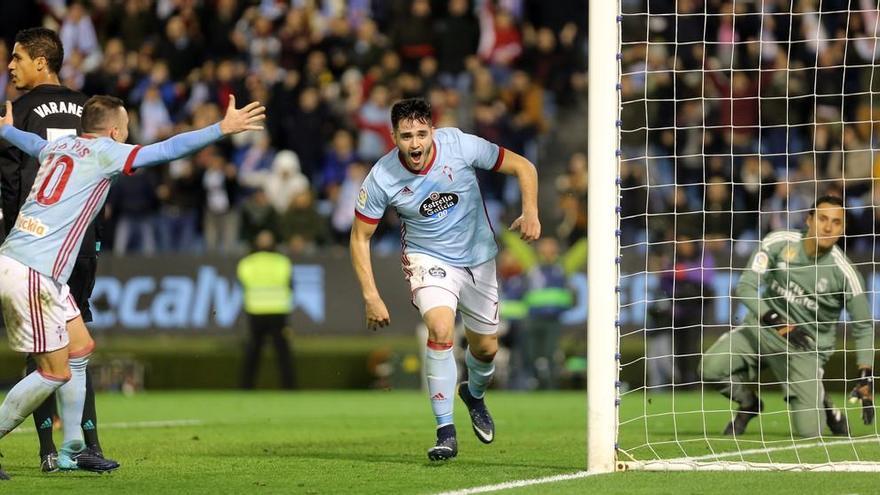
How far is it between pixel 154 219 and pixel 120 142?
13486 millimetres

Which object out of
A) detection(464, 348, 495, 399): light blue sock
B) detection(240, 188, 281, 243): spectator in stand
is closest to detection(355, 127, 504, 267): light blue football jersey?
detection(464, 348, 495, 399): light blue sock

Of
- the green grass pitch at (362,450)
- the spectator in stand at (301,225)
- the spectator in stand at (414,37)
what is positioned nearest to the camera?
the green grass pitch at (362,450)

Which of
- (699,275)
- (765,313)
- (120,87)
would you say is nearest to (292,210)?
(120,87)

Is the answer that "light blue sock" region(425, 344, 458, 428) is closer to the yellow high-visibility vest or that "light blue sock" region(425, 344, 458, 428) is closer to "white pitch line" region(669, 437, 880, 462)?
"white pitch line" region(669, 437, 880, 462)

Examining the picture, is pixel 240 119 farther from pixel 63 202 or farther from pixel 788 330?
pixel 788 330

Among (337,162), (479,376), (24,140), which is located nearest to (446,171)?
(479,376)

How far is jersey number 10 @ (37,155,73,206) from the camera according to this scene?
28.7 ft

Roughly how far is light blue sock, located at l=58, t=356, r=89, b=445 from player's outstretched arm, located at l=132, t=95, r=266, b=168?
1.33 metres

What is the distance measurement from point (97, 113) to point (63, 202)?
61 cm

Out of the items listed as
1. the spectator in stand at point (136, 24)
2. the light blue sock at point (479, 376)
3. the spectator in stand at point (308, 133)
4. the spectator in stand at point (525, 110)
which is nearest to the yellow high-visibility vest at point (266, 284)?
the spectator in stand at point (308, 133)

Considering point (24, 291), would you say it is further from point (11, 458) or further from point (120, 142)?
point (11, 458)

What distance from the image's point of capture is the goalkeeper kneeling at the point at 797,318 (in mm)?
12320

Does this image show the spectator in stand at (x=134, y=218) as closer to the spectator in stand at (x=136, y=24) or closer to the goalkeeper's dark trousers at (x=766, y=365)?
the spectator in stand at (x=136, y=24)

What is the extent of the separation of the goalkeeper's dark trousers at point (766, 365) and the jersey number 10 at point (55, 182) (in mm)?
5714
